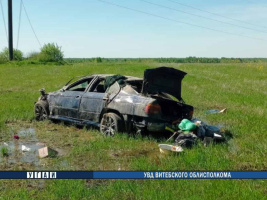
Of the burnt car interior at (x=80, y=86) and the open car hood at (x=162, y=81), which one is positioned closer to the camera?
the open car hood at (x=162, y=81)

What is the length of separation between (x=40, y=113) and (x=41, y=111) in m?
0.11

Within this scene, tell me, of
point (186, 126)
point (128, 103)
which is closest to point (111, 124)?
point (128, 103)

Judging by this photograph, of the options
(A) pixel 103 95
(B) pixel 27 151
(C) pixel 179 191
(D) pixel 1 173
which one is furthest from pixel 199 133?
(D) pixel 1 173

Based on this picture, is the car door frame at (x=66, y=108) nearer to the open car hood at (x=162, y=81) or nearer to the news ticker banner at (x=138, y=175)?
the open car hood at (x=162, y=81)

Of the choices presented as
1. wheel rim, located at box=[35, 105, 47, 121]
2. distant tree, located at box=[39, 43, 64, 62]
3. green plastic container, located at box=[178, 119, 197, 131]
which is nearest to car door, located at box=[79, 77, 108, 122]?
wheel rim, located at box=[35, 105, 47, 121]

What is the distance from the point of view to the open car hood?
876 centimetres

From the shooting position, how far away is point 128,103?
339 inches

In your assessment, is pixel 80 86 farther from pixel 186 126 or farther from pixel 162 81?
pixel 186 126

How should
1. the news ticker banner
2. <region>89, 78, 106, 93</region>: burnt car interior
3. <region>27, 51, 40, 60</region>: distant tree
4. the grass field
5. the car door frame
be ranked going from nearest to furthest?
the grass field
the news ticker banner
<region>89, 78, 106, 93</region>: burnt car interior
the car door frame
<region>27, 51, 40, 60</region>: distant tree

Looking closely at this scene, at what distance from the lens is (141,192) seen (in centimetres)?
516

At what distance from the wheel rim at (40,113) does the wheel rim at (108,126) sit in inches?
117

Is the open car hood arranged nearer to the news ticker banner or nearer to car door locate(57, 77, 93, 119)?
car door locate(57, 77, 93, 119)

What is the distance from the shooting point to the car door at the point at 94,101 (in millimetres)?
9367

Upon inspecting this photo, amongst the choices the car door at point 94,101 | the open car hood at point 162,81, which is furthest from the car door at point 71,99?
the open car hood at point 162,81
